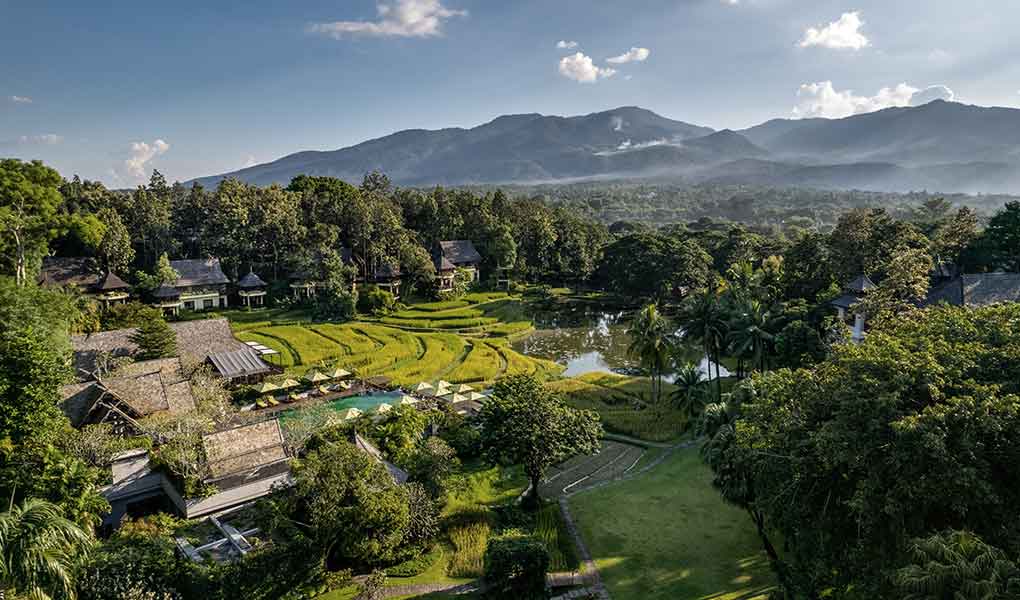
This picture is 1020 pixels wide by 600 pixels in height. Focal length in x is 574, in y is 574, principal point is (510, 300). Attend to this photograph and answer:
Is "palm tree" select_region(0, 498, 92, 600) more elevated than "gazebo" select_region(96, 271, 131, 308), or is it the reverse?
"gazebo" select_region(96, 271, 131, 308)

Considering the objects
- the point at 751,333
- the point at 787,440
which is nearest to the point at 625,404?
the point at 751,333

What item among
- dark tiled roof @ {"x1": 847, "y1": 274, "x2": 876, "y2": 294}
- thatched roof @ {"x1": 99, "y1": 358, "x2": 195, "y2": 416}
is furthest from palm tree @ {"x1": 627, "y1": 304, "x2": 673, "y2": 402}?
thatched roof @ {"x1": 99, "y1": 358, "x2": 195, "y2": 416}

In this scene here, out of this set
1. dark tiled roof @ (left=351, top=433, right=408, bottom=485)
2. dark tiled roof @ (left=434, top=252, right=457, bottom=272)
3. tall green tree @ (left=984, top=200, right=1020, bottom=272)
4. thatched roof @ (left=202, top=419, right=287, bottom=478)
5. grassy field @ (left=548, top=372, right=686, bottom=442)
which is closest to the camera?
thatched roof @ (left=202, top=419, right=287, bottom=478)

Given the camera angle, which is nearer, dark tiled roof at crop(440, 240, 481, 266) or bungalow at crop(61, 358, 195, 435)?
bungalow at crop(61, 358, 195, 435)

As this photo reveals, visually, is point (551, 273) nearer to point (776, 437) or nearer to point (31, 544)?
point (776, 437)

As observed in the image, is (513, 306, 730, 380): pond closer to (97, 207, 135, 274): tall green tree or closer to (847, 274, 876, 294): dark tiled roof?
(847, 274, 876, 294): dark tiled roof

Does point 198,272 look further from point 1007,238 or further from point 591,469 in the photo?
point 1007,238

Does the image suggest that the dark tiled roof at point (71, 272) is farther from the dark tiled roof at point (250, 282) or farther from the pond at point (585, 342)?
the pond at point (585, 342)
